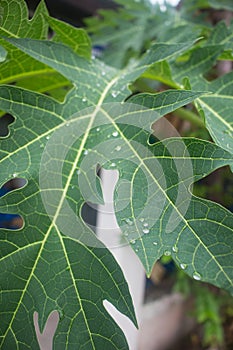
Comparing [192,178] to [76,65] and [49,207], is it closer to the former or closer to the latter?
[49,207]

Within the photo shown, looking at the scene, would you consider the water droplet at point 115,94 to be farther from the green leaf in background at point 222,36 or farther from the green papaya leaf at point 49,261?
the green leaf in background at point 222,36

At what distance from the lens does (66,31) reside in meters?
0.54

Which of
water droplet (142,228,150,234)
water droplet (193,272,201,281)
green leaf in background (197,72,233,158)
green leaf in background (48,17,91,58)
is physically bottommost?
water droplet (193,272,201,281)

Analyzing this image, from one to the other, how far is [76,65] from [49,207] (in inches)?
8.3

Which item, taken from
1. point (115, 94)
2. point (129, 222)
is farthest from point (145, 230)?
point (115, 94)

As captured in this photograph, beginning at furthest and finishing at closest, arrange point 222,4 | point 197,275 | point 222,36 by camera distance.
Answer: point 222,4 < point 222,36 < point 197,275

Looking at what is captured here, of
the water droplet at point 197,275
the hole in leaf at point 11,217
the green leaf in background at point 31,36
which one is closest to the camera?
the water droplet at point 197,275

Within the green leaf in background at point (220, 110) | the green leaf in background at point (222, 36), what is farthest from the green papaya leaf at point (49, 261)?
the green leaf in background at point (222, 36)

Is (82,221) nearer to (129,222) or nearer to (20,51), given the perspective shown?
(129,222)

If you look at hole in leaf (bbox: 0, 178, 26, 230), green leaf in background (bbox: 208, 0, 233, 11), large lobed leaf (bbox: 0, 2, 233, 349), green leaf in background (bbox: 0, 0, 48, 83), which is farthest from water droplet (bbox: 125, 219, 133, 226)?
hole in leaf (bbox: 0, 178, 26, 230)

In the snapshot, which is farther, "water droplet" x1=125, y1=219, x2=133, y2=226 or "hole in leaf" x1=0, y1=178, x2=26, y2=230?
"hole in leaf" x1=0, y1=178, x2=26, y2=230

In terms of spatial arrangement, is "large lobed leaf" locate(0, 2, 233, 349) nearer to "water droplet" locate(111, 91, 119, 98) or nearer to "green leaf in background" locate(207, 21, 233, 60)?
"water droplet" locate(111, 91, 119, 98)

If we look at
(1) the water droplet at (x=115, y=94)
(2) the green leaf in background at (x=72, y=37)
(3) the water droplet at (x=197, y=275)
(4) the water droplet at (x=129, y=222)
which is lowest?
(3) the water droplet at (x=197, y=275)

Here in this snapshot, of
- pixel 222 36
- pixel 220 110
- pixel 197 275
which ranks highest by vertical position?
pixel 222 36
